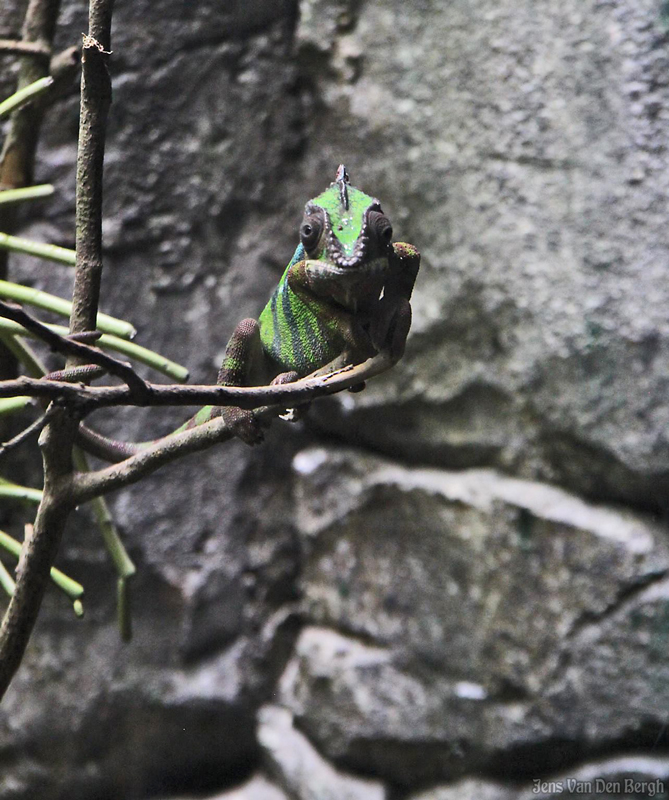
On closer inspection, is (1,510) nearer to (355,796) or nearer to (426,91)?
(355,796)

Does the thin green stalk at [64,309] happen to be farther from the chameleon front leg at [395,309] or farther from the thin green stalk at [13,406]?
the chameleon front leg at [395,309]

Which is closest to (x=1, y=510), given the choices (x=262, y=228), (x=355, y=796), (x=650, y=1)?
(x=262, y=228)

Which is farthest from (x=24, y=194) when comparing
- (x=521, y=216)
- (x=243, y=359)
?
(x=521, y=216)

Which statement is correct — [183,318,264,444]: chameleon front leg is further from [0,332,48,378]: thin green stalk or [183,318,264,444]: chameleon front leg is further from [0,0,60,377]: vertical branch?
[0,0,60,377]: vertical branch

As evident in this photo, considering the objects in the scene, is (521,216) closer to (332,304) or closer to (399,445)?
(399,445)

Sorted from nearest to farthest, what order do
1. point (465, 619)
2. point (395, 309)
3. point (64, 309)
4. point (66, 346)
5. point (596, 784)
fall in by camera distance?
point (66, 346)
point (395, 309)
point (64, 309)
point (596, 784)
point (465, 619)

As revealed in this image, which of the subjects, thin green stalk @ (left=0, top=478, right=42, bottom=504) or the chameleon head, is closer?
the chameleon head

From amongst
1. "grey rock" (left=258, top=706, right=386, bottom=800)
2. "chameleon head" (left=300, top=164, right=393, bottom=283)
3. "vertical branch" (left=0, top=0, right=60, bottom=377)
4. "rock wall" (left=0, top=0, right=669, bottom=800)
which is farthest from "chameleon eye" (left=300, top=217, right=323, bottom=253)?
"grey rock" (left=258, top=706, right=386, bottom=800)
